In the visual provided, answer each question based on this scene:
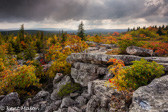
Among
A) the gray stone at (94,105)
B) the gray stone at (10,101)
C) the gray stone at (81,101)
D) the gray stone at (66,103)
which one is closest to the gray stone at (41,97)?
the gray stone at (10,101)

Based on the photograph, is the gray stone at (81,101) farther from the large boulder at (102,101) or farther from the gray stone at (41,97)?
the gray stone at (41,97)

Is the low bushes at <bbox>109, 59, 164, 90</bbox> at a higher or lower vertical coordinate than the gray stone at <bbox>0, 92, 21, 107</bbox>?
higher

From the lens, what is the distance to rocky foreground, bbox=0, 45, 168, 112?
5306 mm

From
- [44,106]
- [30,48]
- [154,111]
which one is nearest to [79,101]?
[44,106]

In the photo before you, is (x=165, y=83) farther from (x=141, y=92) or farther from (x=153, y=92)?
(x=141, y=92)

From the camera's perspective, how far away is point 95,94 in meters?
10.3

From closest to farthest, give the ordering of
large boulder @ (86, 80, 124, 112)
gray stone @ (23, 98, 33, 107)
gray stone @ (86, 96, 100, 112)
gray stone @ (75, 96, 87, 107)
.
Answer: large boulder @ (86, 80, 124, 112)
gray stone @ (86, 96, 100, 112)
gray stone @ (75, 96, 87, 107)
gray stone @ (23, 98, 33, 107)

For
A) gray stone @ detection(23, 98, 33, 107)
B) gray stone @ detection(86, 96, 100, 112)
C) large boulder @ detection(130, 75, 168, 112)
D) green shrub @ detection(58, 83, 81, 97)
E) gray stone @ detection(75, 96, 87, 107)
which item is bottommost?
gray stone @ detection(23, 98, 33, 107)

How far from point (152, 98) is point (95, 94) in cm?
600

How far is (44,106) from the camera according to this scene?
13211 millimetres

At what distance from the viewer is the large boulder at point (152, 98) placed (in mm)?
4711

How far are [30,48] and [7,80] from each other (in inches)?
895

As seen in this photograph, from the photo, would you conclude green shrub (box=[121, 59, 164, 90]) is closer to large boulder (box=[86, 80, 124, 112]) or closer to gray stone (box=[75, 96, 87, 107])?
large boulder (box=[86, 80, 124, 112])

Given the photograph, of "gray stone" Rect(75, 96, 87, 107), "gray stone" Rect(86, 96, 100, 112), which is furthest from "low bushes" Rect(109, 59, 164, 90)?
"gray stone" Rect(75, 96, 87, 107)
